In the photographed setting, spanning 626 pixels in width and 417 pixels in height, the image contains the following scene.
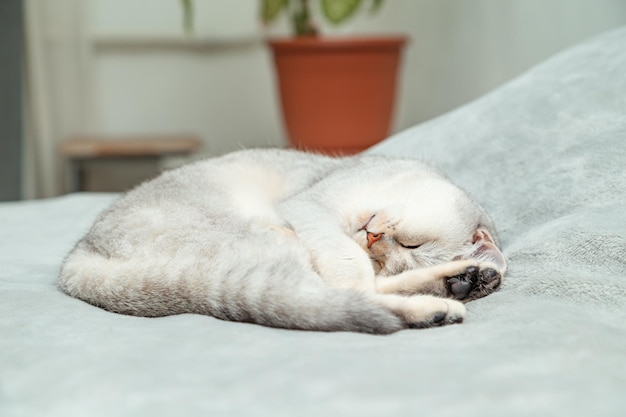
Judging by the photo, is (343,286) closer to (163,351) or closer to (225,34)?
(163,351)

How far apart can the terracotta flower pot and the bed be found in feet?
6.85

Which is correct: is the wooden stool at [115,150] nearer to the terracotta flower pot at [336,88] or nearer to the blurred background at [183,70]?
the blurred background at [183,70]

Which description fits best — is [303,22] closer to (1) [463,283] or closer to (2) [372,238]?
(2) [372,238]

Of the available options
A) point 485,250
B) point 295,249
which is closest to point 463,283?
point 485,250

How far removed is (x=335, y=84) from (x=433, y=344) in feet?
9.49

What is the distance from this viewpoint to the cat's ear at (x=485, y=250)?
1.41 m

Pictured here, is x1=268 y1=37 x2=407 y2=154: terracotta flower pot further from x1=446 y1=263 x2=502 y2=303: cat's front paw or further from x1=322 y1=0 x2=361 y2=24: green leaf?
x1=446 y1=263 x2=502 y2=303: cat's front paw

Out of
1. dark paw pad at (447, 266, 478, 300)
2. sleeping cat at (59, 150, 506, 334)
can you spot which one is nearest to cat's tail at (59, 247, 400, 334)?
sleeping cat at (59, 150, 506, 334)

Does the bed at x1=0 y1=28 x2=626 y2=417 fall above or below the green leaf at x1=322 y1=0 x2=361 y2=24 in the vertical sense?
below

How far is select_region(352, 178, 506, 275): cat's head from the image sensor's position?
1.46 meters

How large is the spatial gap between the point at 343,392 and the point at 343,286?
44 centimetres

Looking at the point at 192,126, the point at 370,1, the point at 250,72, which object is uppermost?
the point at 370,1

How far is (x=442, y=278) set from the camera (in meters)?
1.31

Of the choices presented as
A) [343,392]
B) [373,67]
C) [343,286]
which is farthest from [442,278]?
[373,67]
